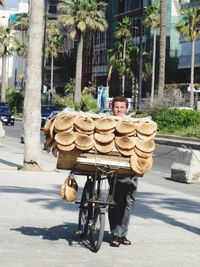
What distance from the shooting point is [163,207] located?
41.0 feet

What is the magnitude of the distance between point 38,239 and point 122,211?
3.65 feet

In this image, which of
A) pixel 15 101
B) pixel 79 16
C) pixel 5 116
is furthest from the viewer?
pixel 15 101

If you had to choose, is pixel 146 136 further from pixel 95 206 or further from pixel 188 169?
pixel 188 169

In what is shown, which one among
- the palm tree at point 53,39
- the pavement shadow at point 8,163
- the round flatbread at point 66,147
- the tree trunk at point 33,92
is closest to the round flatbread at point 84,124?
the round flatbread at point 66,147

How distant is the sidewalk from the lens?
762cm

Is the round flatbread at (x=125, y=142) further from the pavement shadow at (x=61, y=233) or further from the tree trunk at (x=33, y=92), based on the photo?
the tree trunk at (x=33, y=92)

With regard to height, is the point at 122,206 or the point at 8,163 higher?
the point at 122,206

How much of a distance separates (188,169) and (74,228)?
9081mm

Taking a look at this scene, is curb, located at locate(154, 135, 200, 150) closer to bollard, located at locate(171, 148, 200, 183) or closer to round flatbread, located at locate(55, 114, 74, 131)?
bollard, located at locate(171, 148, 200, 183)

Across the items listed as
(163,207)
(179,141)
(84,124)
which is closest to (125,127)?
(84,124)

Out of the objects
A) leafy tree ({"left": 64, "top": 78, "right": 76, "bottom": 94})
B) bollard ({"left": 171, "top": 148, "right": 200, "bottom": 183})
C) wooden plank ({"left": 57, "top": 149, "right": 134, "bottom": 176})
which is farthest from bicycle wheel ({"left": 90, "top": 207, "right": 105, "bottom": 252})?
leafy tree ({"left": 64, "top": 78, "right": 76, "bottom": 94})

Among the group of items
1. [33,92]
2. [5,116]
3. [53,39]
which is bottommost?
[5,116]

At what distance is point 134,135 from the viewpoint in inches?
317

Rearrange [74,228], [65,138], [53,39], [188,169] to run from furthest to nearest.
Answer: [53,39], [188,169], [74,228], [65,138]
